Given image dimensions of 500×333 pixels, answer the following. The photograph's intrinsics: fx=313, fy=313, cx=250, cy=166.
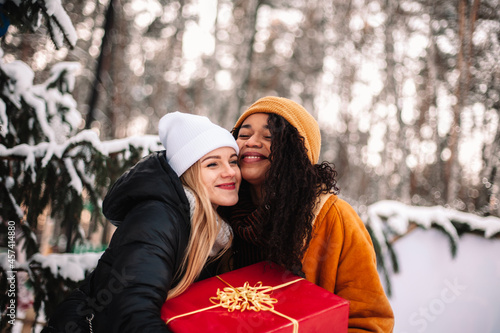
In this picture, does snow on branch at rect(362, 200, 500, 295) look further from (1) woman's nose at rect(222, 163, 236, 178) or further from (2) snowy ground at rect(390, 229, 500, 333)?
(1) woman's nose at rect(222, 163, 236, 178)

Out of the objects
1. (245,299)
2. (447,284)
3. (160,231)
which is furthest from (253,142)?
(447,284)

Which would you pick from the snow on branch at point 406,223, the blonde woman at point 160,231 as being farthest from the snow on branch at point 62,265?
the snow on branch at point 406,223

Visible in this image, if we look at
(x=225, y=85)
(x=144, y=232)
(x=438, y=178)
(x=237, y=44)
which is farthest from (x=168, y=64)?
(x=144, y=232)

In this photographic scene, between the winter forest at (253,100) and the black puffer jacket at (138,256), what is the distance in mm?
859

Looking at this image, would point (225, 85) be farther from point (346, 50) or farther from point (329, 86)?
point (346, 50)

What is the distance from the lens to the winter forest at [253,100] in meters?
2.29

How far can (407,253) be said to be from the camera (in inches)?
123

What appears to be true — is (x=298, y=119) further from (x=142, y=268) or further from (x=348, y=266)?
(x=142, y=268)

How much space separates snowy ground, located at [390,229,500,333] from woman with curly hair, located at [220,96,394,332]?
1.63m

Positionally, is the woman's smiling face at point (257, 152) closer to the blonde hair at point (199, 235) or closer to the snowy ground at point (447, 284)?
the blonde hair at point (199, 235)

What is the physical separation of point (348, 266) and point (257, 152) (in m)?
0.89

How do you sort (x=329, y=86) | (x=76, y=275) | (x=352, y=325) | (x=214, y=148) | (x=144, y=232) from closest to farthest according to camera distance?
(x=144, y=232) → (x=352, y=325) → (x=214, y=148) → (x=76, y=275) → (x=329, y=86)

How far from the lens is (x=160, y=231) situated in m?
1.39

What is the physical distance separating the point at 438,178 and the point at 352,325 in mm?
10133
